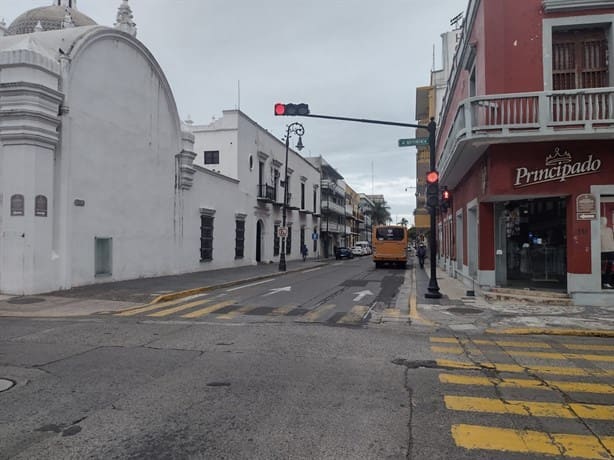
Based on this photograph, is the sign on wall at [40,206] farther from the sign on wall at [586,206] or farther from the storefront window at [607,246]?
the storefront window at [607,246]

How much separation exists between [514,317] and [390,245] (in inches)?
898

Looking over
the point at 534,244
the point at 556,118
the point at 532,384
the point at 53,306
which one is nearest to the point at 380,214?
the point at 534,244

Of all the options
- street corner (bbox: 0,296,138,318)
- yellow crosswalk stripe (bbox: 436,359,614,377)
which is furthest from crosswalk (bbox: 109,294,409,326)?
yellow crosswalk stripe (bbox: 436,359,614,377)

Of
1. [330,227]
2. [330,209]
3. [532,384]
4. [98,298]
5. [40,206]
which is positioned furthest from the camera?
[330,227]

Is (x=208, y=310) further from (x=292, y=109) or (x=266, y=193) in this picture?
(x=266, y=193)

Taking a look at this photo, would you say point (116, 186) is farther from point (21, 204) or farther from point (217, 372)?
point (217, 372)

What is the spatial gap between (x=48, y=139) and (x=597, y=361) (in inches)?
591

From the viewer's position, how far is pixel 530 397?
210 inches

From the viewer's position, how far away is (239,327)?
31.7 feet

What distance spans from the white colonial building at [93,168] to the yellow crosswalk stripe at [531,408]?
1320 cm

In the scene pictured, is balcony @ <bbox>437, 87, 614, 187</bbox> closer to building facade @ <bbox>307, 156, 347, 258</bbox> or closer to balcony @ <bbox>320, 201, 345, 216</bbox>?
building facade @ <bbox>307, 156, 347, 258</bbox>

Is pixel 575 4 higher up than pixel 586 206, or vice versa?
pixel 575 4

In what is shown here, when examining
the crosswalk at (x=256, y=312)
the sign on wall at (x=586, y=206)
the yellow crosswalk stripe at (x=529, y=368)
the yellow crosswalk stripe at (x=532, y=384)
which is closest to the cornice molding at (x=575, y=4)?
the sign on wall at (x=586, y=206)

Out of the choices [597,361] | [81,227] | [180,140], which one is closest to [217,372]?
[597,361]
